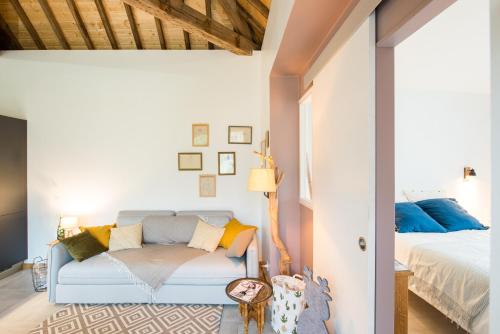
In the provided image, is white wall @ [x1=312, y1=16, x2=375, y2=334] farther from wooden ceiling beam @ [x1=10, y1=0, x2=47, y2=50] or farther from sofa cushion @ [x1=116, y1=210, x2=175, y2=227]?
wooden ceiling beam @ [x1=10, y1=0, x2=47, y2=50]

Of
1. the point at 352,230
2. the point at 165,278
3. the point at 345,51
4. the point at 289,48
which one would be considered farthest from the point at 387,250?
the point at 165,278

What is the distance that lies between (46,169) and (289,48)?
371cm

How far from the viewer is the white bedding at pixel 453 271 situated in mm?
1757

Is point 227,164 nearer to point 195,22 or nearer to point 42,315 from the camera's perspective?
point 195,22

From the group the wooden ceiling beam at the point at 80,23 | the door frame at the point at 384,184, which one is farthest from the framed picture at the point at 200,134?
the door frame at the point at 384,184

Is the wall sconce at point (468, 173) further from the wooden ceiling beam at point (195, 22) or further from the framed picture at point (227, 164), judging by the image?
the wooden ceiling beam at point (195, 22)

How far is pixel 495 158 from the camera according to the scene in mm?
662

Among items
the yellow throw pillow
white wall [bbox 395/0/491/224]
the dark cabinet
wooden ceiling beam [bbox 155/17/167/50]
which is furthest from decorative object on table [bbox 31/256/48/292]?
white wall [bbox 395/0/491/224]

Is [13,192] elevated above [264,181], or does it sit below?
below

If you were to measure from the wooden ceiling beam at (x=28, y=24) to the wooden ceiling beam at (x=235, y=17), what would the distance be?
8.51 ft

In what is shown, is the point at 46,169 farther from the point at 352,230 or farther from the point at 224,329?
the point at 352,230

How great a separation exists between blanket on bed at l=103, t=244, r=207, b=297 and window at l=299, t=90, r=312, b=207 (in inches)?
52.8

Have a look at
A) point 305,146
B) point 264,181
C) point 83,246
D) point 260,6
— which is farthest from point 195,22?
point 83,246

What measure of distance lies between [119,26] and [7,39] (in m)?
1.63
